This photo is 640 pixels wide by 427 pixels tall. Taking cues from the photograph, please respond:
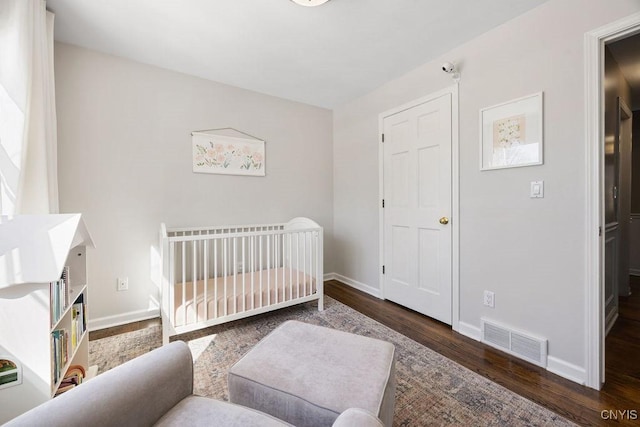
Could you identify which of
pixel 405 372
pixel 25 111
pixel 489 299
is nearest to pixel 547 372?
pixel 489 299

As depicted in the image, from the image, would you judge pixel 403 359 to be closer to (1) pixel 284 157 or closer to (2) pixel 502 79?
(2) pixel 502 79

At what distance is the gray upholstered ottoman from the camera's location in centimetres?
90

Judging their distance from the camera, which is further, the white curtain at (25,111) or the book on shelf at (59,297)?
the white curtain at (25,111)

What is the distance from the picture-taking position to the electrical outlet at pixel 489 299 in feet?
6.40

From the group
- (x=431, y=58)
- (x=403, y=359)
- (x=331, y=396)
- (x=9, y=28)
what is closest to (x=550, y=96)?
(x=431, y=58)

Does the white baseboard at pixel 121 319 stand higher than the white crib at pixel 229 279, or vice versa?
the white crib at pixel 229 279

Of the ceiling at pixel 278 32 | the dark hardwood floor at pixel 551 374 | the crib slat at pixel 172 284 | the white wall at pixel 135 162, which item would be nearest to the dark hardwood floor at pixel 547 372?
the dark hardwood floor at pixel 551 374

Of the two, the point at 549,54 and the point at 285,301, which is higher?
the point at 549,54

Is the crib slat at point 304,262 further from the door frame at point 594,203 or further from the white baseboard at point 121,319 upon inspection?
the door frame at point 594,203

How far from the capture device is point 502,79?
6.15 ft

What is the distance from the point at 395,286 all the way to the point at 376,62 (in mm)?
2171

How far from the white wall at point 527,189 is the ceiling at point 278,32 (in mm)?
207

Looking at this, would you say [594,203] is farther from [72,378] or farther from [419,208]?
[72,378]

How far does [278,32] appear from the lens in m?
1.96
